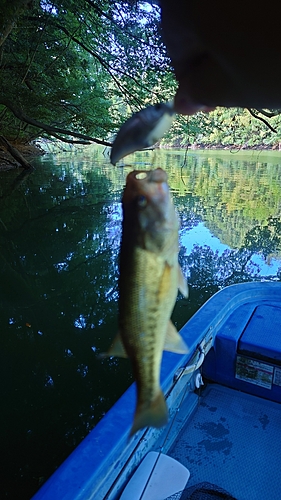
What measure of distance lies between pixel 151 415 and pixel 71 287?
5.72 meters

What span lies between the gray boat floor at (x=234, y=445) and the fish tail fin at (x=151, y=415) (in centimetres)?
200

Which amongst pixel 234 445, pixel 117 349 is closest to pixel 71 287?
pixel 234 445

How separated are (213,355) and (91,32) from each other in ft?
29.4

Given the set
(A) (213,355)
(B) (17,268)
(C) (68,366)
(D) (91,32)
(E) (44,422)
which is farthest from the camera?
(D) (91,32)

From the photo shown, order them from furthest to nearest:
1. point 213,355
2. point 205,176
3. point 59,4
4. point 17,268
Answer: point 205,176, point 59,4, point 17,268, point 213,355

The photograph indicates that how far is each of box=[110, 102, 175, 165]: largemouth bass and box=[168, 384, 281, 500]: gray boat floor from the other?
2524 mm

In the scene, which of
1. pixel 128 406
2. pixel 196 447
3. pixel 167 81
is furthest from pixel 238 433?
pixel 167 81

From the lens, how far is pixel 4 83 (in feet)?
32.2

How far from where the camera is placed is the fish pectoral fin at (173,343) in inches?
39.8

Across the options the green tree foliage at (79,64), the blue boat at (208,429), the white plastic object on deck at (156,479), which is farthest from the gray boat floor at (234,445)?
the green tree foliage at (79,64)

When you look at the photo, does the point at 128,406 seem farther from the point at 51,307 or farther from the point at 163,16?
the point at 51,307

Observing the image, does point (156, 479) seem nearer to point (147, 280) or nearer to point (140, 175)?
point (147, 280)

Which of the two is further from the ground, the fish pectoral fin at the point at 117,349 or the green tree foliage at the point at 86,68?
the green tree foliage at the point at 86,68

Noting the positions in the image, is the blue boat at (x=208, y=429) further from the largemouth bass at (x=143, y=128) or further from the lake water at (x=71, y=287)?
the largemouth bass at (x=143, y=128)
